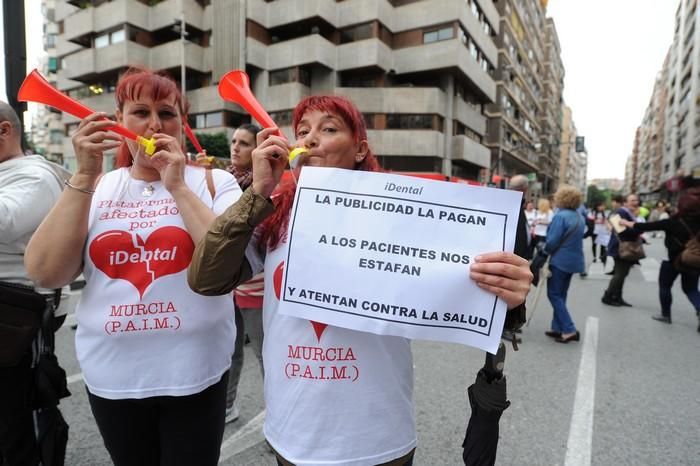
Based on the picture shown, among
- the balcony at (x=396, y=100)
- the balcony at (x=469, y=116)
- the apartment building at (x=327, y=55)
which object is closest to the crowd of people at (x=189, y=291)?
the apartment building at (x=327, y=55)

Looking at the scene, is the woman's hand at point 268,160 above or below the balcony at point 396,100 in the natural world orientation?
below

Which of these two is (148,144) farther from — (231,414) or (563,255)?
(563,255)

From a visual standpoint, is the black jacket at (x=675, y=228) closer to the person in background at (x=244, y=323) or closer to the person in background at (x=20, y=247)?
→ the person in background at (x=244, y=323)

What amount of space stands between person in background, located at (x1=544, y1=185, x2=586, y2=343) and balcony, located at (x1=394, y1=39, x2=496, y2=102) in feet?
77.1

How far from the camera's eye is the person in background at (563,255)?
15.9ft

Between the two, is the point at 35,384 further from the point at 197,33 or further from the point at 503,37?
the point at 503,37

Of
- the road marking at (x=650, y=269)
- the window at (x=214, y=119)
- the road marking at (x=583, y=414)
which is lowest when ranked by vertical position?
the road marking at (x=650, y=269)

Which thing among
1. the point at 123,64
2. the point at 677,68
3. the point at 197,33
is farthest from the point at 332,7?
the point at 677,68

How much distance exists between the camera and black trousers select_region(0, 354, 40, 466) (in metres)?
1.80

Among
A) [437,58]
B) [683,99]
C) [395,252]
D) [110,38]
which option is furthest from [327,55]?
[683,99]

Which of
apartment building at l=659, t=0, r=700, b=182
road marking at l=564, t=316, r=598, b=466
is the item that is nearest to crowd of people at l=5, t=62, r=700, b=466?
road marking at l=564, t=316, r=598, b=466

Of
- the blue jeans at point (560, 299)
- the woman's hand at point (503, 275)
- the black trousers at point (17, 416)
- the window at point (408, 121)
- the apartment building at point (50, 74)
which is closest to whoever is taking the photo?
the woman's hand at point (503, 275)

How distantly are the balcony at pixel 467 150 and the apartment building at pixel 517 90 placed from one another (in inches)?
65.8

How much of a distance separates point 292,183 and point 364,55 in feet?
88.5
